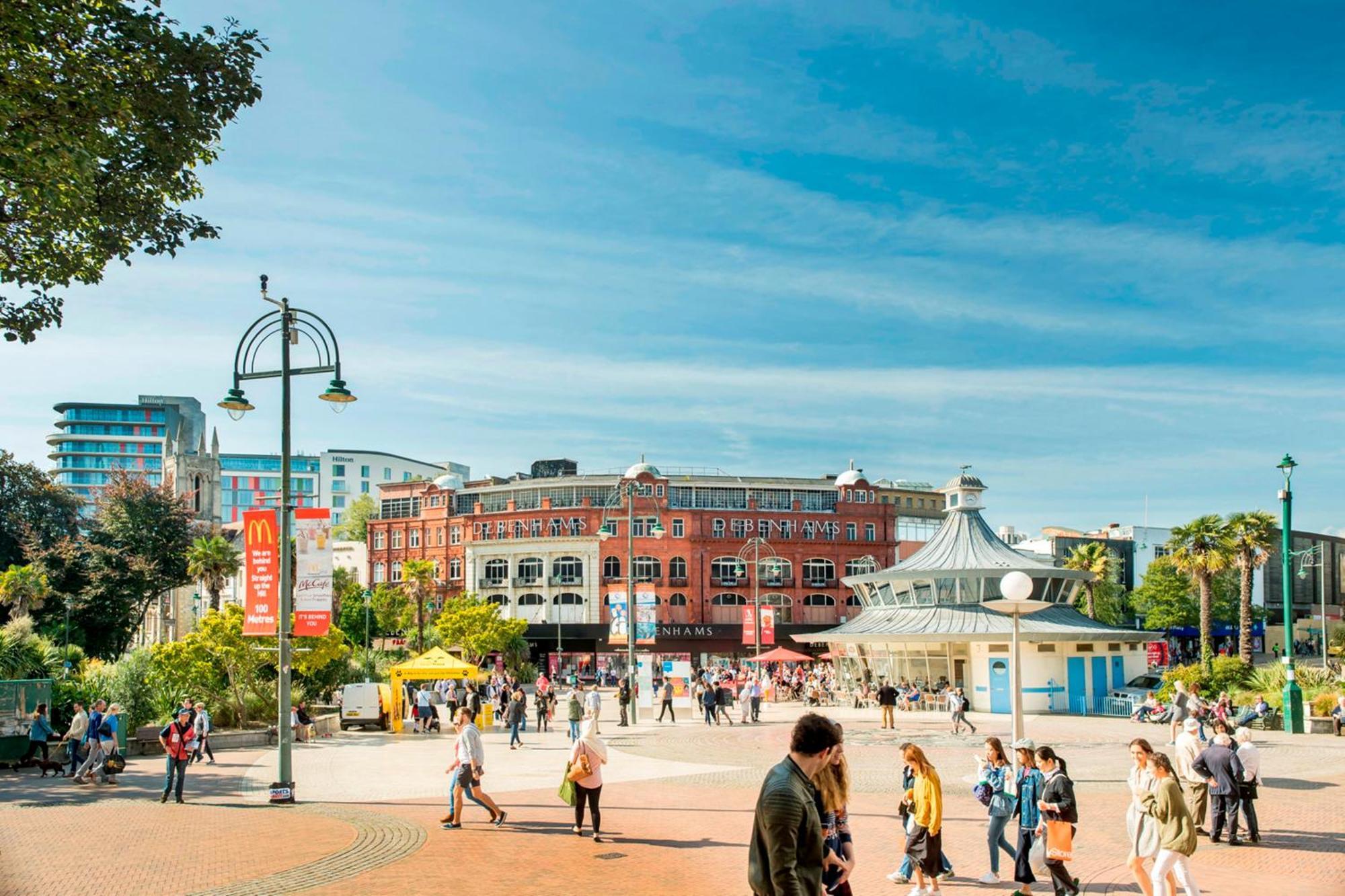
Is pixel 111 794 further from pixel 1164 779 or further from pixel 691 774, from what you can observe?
pixel 1164 779

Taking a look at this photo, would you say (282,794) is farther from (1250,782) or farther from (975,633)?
(975,633)

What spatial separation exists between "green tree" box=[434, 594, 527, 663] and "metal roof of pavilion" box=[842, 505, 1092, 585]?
24289 millimetres

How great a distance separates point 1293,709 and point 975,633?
43.9ft

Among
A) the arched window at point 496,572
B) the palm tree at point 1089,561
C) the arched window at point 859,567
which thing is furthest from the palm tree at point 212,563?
the palm tree at point 1089,561

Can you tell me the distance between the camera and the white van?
35.1 m

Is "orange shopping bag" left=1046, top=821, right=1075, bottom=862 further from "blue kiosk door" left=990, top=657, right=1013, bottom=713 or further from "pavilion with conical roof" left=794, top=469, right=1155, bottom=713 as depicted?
A: "blue kiosk door" left=990, top=657, right=1013, bottom=713

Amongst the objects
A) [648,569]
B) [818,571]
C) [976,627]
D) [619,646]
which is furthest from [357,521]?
[976,627]

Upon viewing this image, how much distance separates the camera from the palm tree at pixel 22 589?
174ft

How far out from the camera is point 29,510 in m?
68.7

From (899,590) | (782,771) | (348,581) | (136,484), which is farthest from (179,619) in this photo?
(782,771)

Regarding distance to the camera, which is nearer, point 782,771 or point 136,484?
point 782,771

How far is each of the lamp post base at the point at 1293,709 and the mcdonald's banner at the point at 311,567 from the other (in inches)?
1058

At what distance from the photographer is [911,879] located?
1265 cm

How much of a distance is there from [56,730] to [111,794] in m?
9.56
